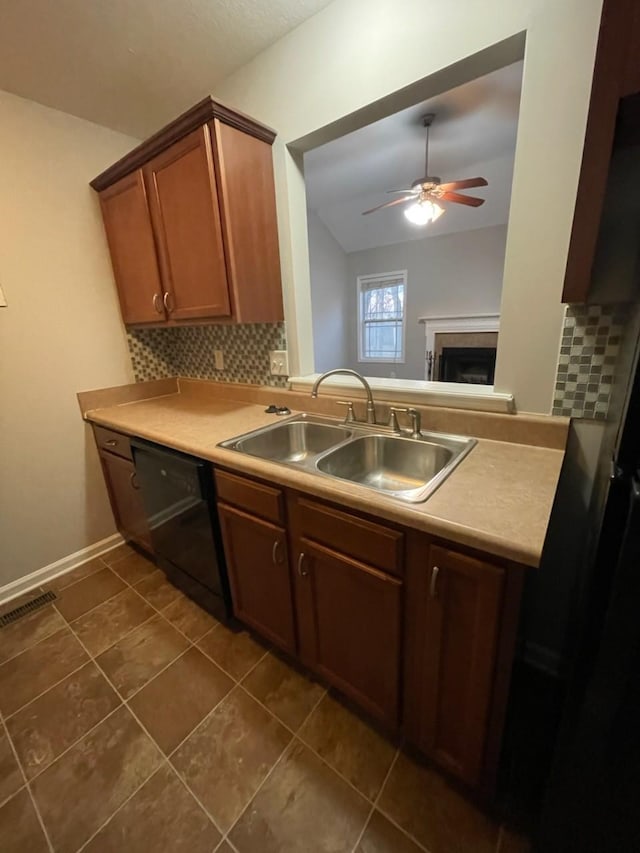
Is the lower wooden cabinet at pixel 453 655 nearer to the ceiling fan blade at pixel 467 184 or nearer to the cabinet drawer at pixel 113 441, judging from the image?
the cabinet drawer at pixel 113 441

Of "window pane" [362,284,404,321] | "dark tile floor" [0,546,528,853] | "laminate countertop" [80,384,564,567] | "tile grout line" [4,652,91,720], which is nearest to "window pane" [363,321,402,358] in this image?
"window pane" [362,284,404,321]

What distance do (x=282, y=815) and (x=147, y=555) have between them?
1.53m

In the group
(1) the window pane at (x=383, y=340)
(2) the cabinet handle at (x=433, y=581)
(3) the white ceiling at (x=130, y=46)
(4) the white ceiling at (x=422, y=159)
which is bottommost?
(2) the cabinet handle at (x=433, y=581)

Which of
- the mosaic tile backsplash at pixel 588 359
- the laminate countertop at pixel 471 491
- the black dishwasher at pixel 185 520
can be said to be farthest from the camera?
the black dishwasher at pixel 185 520

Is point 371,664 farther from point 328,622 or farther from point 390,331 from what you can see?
point 390,331

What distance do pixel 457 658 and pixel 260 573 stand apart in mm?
709

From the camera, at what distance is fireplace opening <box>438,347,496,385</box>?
4.95 m

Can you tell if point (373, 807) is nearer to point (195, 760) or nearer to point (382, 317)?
point (195, 760)

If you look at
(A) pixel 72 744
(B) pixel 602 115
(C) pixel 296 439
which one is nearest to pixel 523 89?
(B) pixel 602 115

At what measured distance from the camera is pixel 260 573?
1.30m

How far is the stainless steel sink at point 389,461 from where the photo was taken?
1.29 meters

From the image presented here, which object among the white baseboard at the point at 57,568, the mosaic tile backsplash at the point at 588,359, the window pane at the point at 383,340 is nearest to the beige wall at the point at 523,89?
the mosaic tile backsplash at the point at 588,359

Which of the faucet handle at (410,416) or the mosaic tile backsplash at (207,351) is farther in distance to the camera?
the mosaic tile backsplash at (207,351)

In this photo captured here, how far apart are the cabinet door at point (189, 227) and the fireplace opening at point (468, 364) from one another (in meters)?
4.19
